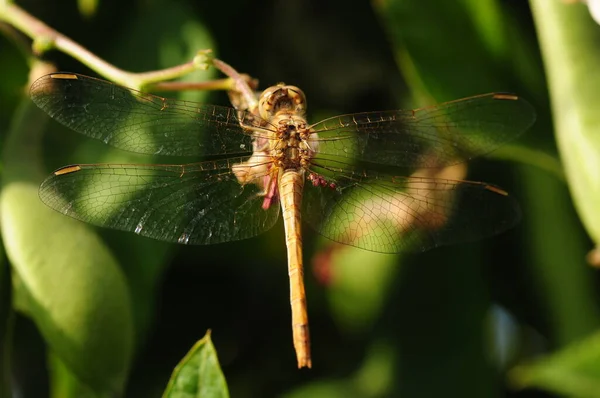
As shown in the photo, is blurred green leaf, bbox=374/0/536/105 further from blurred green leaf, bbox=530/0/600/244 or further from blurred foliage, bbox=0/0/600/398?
blurred green leaf, bbox=530/0/600/244

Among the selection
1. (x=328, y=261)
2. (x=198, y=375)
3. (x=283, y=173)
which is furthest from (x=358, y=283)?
(x=198, y=375)

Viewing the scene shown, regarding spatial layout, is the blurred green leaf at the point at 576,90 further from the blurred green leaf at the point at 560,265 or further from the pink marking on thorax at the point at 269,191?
the pink marking on thorax at the point at 269,191

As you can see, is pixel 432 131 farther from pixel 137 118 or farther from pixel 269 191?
pixel 137 118

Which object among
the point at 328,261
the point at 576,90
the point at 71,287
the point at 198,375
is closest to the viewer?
the point at 198,375

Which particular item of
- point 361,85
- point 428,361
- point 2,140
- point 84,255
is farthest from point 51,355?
point 361,85

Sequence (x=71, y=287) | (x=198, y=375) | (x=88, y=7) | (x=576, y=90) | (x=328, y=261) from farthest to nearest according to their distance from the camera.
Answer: (x=328, y=261) → (x=88, y=7) → (x=576, y=90) → (x=71, y=287) → (x=198, y=375)

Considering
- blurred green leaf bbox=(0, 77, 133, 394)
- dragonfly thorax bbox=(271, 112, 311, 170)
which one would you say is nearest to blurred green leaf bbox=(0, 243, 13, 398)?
blurred green leaf bbox=(0, 77, 133, 394)

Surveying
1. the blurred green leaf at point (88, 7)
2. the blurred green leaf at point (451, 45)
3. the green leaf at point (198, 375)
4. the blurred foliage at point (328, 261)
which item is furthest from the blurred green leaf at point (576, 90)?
the blurred green leaf at point (88, 7)
